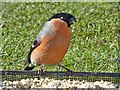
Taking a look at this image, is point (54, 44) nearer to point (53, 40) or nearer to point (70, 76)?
point (53, 40)

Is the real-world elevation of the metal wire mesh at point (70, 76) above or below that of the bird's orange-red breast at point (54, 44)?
below

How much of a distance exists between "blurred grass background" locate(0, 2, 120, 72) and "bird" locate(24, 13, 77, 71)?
Answer: 0.54 metres

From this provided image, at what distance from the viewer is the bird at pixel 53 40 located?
3.04 m

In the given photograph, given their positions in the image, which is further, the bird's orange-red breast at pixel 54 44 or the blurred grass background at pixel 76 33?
the blurred grass background at pixel 76 33

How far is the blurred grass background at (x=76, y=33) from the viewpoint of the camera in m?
4.08

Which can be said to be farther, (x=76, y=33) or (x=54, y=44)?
(x=76, y=33)

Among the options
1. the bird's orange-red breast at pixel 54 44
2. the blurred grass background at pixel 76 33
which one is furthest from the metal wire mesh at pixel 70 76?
the blurred grass background at pixel 76 33

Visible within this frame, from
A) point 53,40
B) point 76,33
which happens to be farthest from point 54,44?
point 76,33

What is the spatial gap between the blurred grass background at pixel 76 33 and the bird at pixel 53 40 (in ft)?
1.76

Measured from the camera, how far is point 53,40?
304cm

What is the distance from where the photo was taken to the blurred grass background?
4078mm

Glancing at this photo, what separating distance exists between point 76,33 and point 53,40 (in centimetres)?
157

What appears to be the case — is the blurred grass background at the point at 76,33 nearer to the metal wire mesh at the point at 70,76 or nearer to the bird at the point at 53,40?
the bird at the point at 53,40

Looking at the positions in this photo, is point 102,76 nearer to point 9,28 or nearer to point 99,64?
point 99,64
